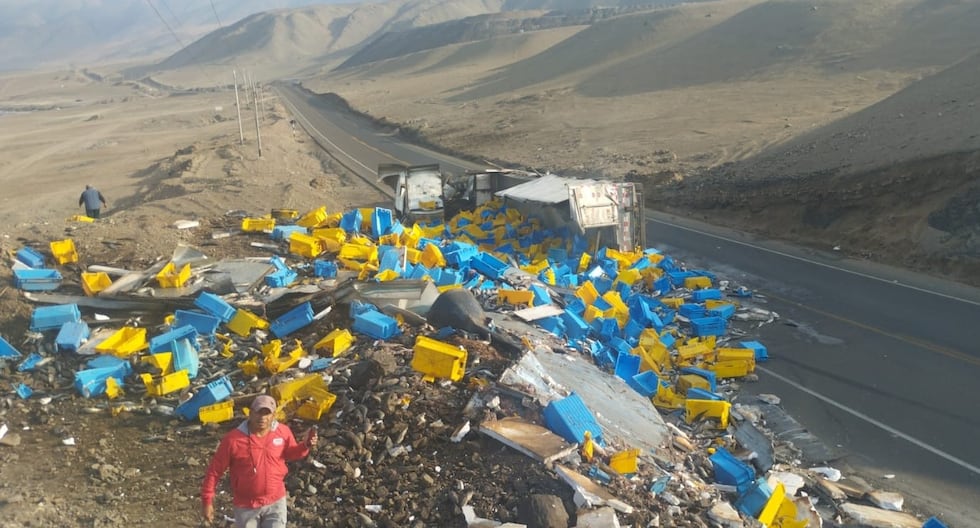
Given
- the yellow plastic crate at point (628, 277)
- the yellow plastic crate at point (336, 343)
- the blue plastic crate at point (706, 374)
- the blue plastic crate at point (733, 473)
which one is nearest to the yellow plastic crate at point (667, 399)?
the blue plastic crate at point (706, 374)

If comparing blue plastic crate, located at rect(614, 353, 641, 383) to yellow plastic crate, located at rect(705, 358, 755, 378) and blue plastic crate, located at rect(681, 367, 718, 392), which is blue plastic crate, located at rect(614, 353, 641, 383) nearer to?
blue plastic crate, located at rect(681, 367, 718, 392)

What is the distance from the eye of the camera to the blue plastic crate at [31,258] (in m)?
11.2

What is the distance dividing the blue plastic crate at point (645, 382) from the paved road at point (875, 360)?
1.74 meters

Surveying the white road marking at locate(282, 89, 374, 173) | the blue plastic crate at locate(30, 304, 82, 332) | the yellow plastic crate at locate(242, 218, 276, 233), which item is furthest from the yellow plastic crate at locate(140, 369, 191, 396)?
the white road marking at locate(282, 89, 374, 173)

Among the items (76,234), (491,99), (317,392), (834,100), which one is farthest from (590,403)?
(491,99)

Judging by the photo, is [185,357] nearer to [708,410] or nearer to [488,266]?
[488,266]

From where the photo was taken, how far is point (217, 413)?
752 cm

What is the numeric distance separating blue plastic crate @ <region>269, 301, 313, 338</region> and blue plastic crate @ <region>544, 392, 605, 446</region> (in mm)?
4198

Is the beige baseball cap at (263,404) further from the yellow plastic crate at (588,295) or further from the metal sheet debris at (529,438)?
the yellow plastic crate at (588,295)

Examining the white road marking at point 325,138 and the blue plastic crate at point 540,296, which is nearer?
the blue plastic crate at point 540,296

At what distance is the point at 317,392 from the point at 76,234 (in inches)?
333

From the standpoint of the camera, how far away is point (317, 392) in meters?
7.45

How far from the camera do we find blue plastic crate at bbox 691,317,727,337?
1279cm

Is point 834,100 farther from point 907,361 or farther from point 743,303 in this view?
point 907,361
